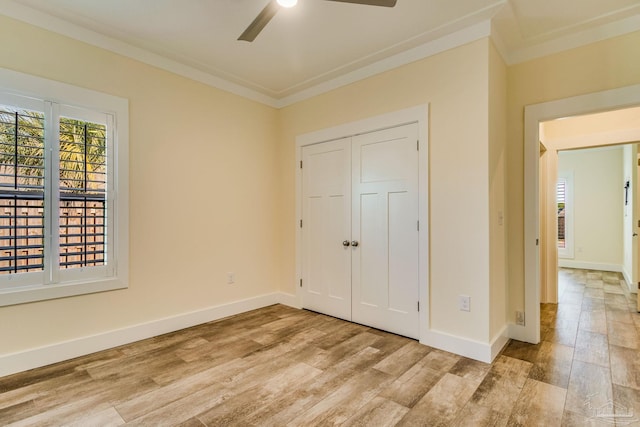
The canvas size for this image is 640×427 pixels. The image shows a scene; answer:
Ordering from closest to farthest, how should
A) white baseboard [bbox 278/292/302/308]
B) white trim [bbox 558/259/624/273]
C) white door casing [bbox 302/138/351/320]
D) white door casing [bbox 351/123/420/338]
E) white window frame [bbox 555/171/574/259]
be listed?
Answer: 1. white door casing [bbox 351/123/420/338]
2. white door casing [bbox 302/138/351/320]
3. white baseboard [bbox 278/292/302/308]
4. white trim [bbox 558/259/624/273]
5. white window frame [bbox 555/171/574/259]

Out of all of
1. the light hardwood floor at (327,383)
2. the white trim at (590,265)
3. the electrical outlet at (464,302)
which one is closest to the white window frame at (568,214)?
the white trim at (590,265)

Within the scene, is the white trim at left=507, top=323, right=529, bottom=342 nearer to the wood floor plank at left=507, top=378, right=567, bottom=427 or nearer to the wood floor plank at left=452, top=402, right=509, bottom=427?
the wood floor plank at left=507, top=378, right=567, bottom=427

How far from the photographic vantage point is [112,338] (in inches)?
109

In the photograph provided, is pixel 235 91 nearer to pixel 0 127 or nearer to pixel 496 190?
pixel 0 127

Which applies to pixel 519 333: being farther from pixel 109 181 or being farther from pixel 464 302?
pixel 109 181

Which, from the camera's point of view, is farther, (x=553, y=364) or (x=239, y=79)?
(x=239, y=79)

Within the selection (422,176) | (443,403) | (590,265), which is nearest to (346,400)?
(443,403)

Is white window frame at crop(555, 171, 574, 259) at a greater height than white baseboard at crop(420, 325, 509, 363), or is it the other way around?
white window frame at crop(555, 171, 574, 259)

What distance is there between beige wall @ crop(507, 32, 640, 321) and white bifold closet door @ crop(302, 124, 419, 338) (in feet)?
3.07

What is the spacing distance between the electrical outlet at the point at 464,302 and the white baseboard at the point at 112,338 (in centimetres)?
240

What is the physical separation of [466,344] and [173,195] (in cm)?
307

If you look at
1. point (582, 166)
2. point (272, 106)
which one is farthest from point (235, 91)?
point (582, 166)

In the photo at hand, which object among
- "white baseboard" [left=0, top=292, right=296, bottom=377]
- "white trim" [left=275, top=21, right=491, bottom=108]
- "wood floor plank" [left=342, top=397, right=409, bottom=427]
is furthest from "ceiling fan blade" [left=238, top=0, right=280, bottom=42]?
"white baseboard" [left=0, top=292, right=296, bottom=377]

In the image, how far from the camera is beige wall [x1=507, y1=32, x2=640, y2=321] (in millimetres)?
2480
